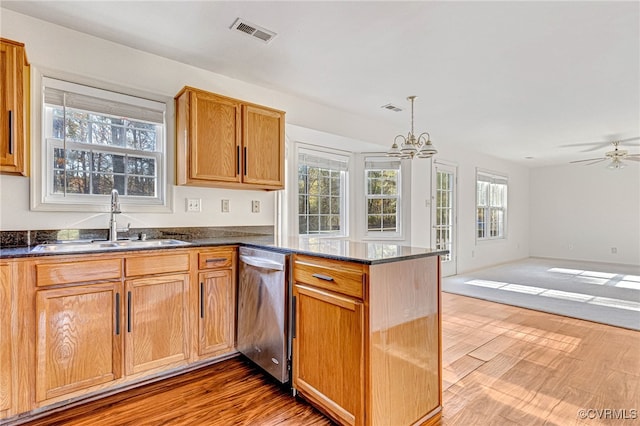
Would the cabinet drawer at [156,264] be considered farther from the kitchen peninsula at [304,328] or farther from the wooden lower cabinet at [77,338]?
the wooden lower cabinet at [77,338]

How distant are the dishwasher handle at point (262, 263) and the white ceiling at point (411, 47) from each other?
62.2 inches

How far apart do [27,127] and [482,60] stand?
329cm

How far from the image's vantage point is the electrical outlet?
2753 millimetres

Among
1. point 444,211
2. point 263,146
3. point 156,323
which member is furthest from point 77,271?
point 444,211

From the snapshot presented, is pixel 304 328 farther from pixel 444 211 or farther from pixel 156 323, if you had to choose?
pixel 444 211

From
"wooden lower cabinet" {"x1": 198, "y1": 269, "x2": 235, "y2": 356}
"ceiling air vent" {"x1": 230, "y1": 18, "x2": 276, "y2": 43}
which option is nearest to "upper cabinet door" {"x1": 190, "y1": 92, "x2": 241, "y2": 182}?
"ceiling air vent" {"x1": 230, "y1": 18, "x2": 276, "y2": 43}

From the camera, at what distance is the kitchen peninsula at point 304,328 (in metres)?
1.52

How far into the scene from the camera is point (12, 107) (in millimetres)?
1834

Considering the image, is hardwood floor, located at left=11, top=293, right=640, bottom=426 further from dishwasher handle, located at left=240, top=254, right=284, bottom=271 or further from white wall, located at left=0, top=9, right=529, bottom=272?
white wall, located at left=0, top=9, right=529, bottom=272

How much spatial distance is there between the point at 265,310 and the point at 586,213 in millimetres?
8497

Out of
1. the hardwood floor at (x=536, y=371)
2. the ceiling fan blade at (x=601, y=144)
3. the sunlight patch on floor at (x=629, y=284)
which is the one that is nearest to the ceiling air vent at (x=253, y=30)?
the hardwood floor at (x=536, y=371)

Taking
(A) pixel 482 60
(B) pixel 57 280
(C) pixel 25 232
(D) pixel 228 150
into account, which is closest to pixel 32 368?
(B) pixel 57 280

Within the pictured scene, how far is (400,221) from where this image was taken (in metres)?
5.15

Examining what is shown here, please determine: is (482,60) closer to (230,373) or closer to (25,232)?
(230,373)
